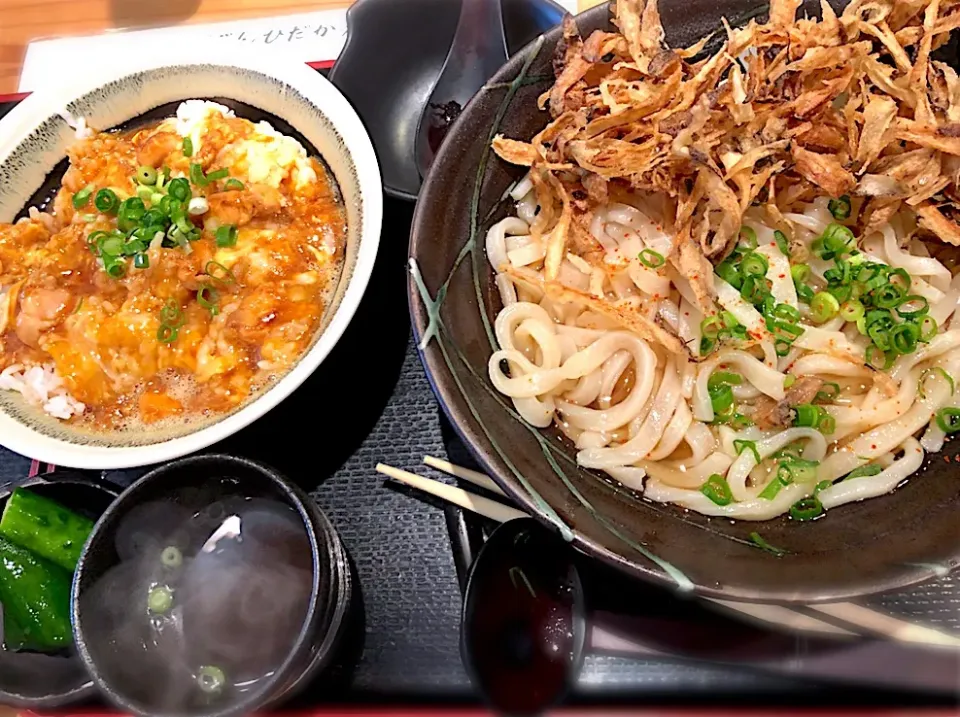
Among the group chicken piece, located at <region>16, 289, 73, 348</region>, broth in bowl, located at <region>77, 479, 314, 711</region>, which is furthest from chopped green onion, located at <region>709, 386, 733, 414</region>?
chicken piece, located at <region>16, 289, 73, 348</region>

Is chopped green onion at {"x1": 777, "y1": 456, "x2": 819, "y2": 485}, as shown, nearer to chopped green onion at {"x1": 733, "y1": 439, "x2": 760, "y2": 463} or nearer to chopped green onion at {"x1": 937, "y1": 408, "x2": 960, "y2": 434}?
chopped green onion at {"x1": 733, "y1": 439, "x2": 760, "y2": 463}

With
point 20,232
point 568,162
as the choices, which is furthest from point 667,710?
point 20,232

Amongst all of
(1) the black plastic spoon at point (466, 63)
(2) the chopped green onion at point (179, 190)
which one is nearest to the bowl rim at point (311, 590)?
(2) the chopped green onion at point (179, 190)

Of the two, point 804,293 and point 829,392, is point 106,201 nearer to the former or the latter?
point 804,293

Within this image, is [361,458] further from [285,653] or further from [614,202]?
[614,202]

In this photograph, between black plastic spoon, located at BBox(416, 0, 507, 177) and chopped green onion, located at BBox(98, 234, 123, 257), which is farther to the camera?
black plastic spoon, located at BBox(416, 0, 507, 177)
